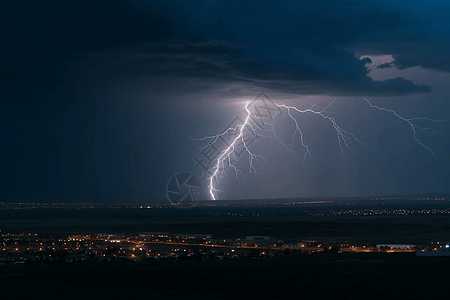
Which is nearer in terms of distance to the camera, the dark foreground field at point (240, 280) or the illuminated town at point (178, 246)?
the dark foreground field at point (240, 280)

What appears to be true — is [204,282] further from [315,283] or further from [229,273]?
[315,283]

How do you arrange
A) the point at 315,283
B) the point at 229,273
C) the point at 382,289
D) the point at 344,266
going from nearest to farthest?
1. the point at 382,289
2. the point at 315,283
3. the point at 229,273
4. the point at 344,266

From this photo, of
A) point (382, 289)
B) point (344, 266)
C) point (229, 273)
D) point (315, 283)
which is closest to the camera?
point (382, 289)

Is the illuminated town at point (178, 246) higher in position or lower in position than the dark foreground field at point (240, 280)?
lower

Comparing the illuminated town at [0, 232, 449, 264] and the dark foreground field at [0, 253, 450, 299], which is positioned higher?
the dark foreground field at [0, 253, 450, 299]

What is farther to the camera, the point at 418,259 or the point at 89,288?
the point at 418,259

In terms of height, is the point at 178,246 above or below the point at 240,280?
below

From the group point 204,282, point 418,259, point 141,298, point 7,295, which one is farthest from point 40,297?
point 418,259

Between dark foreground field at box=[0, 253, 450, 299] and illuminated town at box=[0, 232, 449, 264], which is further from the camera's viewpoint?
illuminated town at box=[0, 232, 449, 264]
